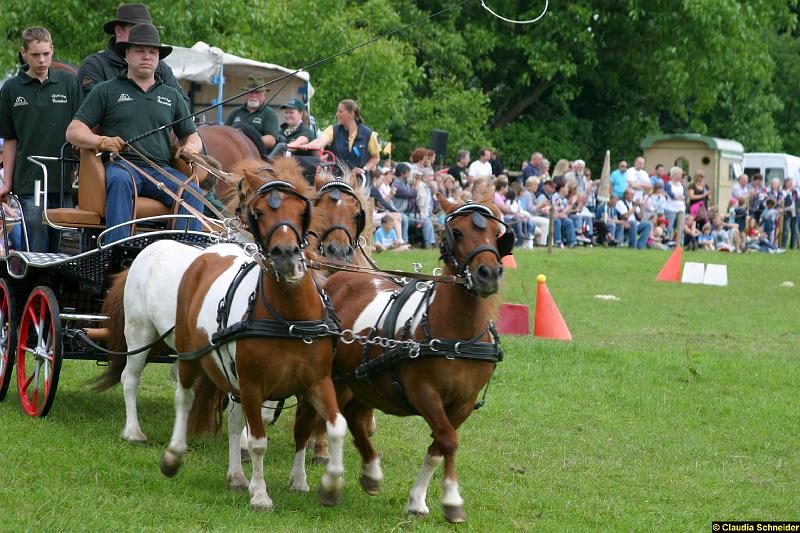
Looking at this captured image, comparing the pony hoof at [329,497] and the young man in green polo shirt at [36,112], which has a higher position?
the young man in green polo shirt at [36,112]

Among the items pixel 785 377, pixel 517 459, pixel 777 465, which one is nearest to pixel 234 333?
pixel 517 459

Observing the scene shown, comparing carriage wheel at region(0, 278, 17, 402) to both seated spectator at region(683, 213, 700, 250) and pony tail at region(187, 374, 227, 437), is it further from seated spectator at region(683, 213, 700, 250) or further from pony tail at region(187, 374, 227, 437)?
seated spectator at region(683, 213, 700, 250)

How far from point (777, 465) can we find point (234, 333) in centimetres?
374

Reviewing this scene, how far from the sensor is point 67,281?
8.52 m

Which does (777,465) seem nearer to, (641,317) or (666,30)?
(641,317)

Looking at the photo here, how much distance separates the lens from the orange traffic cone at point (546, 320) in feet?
40.0

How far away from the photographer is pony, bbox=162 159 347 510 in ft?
18.7

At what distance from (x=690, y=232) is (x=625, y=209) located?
217 cm

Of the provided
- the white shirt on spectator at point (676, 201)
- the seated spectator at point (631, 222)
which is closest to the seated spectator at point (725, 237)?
the white shirt on spectator at point (676, 201)

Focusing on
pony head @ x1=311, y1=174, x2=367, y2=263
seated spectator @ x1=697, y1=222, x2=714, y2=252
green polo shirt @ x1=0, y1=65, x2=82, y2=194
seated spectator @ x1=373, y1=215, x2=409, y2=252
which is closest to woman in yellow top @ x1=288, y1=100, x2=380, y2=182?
green polo shirt @ x1=0, y1=65, x2=82, y2=194

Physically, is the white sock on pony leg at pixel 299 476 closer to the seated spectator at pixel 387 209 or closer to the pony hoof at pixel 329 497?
the pony hoof at pixel 329 497

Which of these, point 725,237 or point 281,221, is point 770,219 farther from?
point 281,221

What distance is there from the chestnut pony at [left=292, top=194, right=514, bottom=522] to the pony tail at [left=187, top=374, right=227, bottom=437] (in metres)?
0.99

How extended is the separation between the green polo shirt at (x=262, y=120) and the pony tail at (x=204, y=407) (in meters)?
6.18
